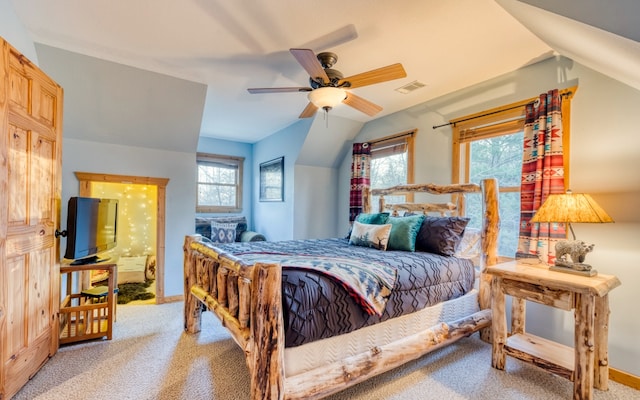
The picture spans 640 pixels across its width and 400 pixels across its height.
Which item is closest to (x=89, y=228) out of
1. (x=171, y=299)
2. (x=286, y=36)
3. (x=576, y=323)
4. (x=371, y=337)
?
(x=171, y=299)

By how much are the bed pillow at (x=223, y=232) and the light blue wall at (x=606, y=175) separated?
4767mm

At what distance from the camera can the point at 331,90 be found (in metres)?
2.38

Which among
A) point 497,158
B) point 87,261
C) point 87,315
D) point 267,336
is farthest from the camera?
point 497,158

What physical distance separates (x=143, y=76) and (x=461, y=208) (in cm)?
376

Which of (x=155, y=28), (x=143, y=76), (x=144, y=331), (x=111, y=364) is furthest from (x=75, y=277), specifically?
(x=155, y=28)

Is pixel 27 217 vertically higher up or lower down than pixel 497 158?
lower down

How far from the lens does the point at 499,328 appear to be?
90.0 inches

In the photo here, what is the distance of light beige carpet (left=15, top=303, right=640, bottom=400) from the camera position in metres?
1.93

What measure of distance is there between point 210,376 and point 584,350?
2.55 metres

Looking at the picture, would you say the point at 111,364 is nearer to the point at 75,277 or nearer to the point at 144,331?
the point at 144,331

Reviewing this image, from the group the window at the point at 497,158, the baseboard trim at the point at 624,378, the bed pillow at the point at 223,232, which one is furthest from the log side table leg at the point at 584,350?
the bed pillow at the point at 223,232

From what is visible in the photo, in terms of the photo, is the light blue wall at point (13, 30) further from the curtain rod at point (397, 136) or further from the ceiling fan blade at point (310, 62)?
the curtain rod at point (397, 136)

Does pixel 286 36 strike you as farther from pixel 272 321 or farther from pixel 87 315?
pixel 87 315

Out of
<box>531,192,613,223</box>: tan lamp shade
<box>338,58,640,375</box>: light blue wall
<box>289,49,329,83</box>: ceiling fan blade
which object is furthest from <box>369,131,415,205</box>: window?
<box>289,49,329,83</box>: ceiling fan blade
